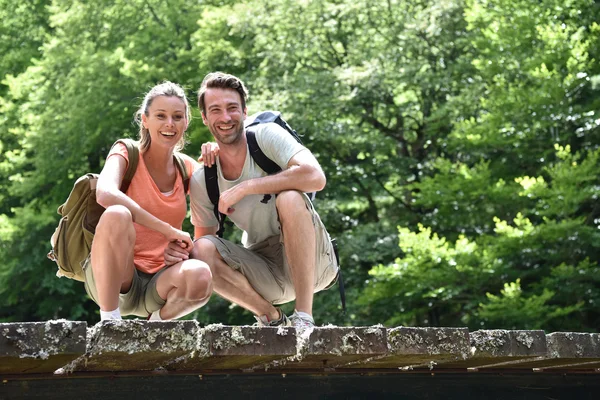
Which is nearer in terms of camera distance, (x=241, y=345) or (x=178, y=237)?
(x=241, y=345)

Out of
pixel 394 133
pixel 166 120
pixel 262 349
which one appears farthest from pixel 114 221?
pixel 394 133

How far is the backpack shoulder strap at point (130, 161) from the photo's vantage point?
4.12 metres

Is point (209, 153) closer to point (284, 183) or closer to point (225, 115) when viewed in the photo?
point (225, 115)

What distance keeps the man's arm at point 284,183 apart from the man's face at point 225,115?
→ 0.25 meters

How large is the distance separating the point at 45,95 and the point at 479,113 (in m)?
8.90

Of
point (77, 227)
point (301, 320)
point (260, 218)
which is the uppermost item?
point (260, 218)

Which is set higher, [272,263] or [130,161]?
[130,161]

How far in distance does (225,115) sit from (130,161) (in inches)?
18.1

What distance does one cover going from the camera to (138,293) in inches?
160

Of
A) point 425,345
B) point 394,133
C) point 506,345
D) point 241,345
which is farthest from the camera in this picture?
point 394,133

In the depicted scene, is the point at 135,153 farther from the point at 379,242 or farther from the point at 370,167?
the point at 370,167

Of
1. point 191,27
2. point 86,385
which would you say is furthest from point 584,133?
point 86,385

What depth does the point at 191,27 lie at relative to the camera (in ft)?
73.6

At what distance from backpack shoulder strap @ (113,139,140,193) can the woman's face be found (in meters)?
0.09
